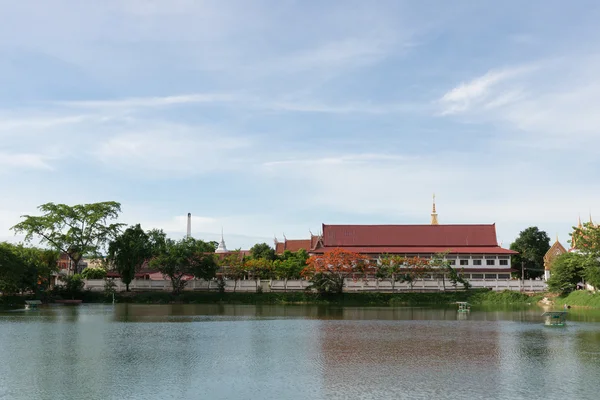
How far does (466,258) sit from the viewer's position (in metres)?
75.6

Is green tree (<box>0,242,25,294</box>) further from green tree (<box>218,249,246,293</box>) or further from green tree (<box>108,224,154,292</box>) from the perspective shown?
green tree (<box>218,249,246,293</box>)

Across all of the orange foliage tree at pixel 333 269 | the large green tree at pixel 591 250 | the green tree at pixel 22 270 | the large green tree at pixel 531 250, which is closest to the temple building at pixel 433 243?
the large green tree at pixel 531 250

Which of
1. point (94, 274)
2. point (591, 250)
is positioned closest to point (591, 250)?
point (591, 250)

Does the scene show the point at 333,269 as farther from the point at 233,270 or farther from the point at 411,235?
the point at 411,235

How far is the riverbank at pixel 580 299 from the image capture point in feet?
167

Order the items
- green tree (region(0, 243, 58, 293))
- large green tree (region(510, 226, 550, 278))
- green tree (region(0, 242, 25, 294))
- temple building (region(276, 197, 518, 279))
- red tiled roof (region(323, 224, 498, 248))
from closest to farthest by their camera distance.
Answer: green tree (region(0, 242, 25, 294)) → green tree (region(0, 243, 58, 293)) → temple building (region(276, 197, 518, 279)) → red tiled roof (region(323, 224, 498, 248)) → large green tree (region(510, 226, 550, 278))

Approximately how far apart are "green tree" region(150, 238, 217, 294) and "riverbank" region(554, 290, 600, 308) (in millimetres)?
32450

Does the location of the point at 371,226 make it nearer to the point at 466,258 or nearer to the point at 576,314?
the point at 466,258

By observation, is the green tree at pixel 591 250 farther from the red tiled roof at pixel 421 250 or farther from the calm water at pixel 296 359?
the red tiled roof at pixel 421 250

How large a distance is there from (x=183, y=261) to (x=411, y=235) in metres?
32.5

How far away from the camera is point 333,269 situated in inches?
2443

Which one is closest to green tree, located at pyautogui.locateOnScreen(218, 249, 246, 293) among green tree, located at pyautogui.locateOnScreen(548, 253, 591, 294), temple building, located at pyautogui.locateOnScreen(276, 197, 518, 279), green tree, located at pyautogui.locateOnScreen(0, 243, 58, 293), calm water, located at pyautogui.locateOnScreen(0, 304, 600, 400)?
temple building, located at pyautogui.locateOnScreen(276, 197, 518, 279)

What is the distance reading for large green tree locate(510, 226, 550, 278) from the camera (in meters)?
85.0

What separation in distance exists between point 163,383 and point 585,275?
4492 cm
